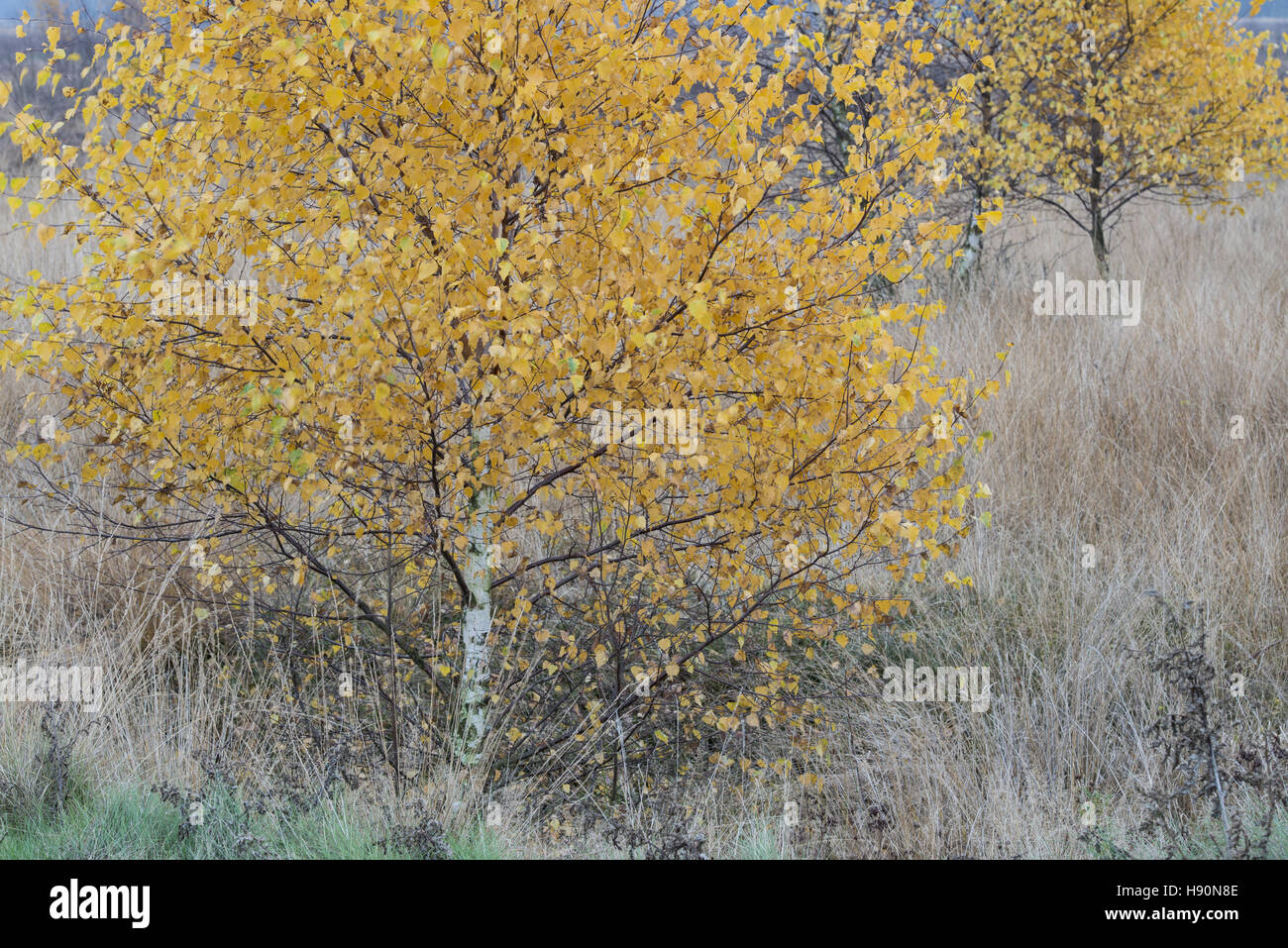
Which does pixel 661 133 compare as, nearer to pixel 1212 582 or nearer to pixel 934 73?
pixel 1212 582

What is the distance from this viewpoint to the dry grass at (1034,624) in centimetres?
409

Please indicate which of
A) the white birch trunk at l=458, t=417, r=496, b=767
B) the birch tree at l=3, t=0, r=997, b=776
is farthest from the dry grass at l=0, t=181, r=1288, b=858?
the birch tree at l=3, t=0, r=997, b=776

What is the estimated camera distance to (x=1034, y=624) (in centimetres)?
533

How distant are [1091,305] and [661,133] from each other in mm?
6513

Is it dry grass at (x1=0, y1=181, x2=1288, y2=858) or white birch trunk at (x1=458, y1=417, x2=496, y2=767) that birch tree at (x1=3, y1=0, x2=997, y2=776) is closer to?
white birch trunk at (x1=458, y1=417, x2=496, y2=767)

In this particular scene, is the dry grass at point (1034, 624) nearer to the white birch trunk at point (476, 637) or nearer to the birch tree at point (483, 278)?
the white birch trunk at point (476, 637)

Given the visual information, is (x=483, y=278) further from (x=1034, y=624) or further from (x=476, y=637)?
(x=1034, y=624)

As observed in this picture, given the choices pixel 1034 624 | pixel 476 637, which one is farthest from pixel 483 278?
pixel 1034 624

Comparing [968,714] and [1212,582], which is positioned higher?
[1212,582]

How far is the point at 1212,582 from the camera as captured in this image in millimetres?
5359

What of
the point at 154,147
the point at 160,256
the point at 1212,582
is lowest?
the point at 1212,582

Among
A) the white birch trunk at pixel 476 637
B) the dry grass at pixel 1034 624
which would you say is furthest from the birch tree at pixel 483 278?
the dry grass at pixel 1034 624

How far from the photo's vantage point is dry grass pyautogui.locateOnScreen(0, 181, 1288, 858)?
4.09 m

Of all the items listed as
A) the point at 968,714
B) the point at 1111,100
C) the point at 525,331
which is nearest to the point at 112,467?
the point at 525,331
